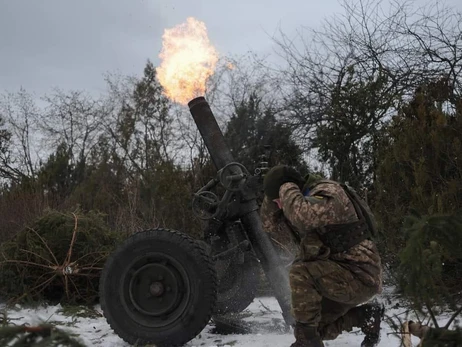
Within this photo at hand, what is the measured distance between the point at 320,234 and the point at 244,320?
6.52ft

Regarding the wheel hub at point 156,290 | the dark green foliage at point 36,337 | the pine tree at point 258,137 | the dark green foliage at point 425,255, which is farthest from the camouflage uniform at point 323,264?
the pine tree at point 258,137

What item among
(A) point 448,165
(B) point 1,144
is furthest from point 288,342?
(B) point 1,144

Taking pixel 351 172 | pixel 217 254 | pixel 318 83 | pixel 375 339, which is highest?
pixel 318 83

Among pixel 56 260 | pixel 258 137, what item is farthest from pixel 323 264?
pixel 258 137

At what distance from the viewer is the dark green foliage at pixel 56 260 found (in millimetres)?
6281

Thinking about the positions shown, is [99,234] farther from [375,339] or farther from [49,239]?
[375,339]

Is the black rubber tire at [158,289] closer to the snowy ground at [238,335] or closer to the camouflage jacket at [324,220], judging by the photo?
the snowy ground at [238,335]

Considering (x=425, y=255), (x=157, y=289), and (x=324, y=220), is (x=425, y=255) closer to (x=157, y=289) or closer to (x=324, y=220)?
(x=324, y=220)

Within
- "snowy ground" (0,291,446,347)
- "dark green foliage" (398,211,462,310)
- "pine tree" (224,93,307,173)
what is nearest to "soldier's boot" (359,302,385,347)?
"snowy ground" (0,291,446,347)

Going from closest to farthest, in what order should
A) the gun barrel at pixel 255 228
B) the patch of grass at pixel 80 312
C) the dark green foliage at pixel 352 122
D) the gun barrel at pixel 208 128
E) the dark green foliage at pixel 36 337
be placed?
the dark green foliage at pixel 36 337, the gun barrel at pixel 255 228, the gun barrel at pixel 208 128, the patch of grass at pixel 80 312, the dark green foliage at pixel 352 122

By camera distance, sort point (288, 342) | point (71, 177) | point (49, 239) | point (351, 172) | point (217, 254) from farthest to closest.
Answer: point (71, 177)
point (351, 172)
point (49, 239)
point (217, 254)
point (288, 342)

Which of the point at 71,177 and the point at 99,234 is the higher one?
the point at 71,177

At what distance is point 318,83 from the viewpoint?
37.9ft

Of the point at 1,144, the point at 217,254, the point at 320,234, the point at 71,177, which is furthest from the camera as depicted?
the point at 1,144
